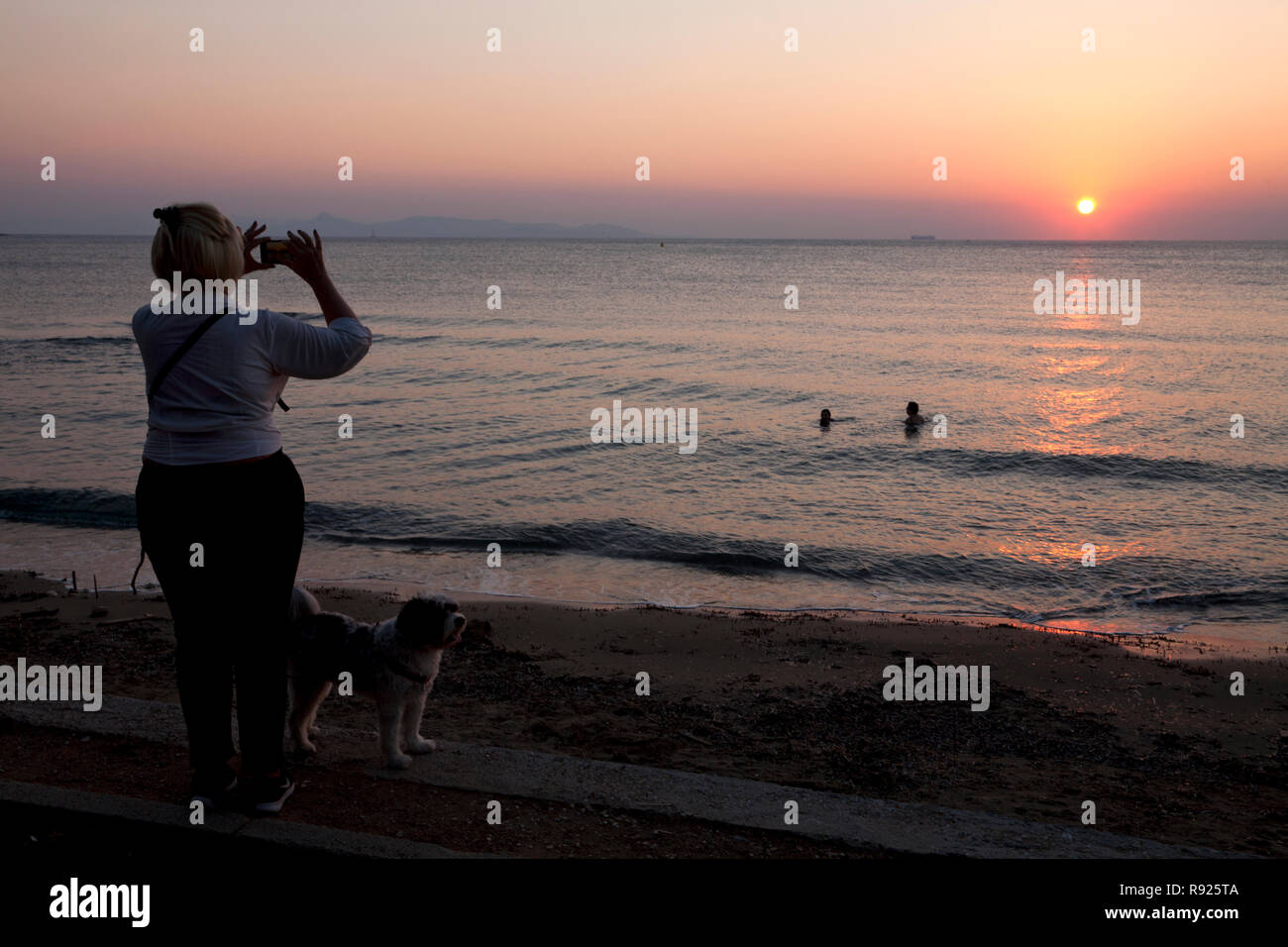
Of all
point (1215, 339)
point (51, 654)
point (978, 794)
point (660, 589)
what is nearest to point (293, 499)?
point (978, 794)

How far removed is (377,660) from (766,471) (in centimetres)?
1360

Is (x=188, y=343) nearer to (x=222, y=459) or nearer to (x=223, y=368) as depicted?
(x=223, y=368)

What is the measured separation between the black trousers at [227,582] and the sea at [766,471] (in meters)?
7.03

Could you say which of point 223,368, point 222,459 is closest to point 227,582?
point 222,459

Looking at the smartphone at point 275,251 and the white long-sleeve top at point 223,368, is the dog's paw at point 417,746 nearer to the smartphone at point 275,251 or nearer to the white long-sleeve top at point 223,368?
the white long-sleeve top at point 223,368

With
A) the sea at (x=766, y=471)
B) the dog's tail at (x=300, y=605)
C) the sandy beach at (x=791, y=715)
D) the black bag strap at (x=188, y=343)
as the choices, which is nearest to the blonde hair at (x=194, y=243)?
the black bag strap at (x=188, y=343)

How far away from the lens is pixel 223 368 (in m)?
3.37

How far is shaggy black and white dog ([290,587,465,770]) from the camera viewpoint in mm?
4633

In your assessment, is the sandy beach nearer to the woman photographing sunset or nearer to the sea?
the woman photographing sunset

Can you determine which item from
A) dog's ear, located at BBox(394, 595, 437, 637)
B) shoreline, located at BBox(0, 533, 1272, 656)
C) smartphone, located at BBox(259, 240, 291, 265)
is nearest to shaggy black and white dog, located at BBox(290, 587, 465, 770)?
dog's ear, located at BBox(394, 595, 437, 637)

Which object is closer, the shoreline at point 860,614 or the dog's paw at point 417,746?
the dog's paw at point 417,746

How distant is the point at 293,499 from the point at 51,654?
494 cm

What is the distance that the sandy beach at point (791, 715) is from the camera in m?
4.79
